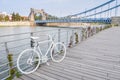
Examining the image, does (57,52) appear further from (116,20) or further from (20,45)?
(116,20)

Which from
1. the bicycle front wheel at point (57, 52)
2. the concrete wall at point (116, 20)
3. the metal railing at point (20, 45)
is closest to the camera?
the metal railing at point (20, 45)

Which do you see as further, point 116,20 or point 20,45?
point 116,20

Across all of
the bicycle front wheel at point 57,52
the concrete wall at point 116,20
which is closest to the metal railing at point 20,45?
the bicycle front wheel at point 57,52

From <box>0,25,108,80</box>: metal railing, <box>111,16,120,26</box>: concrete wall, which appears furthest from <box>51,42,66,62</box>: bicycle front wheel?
<box>111,16,120,26</box>: concrete wall

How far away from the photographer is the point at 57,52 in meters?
4.04

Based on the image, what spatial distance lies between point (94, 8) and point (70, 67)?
35100mm

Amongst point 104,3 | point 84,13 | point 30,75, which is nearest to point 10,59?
point 30,75

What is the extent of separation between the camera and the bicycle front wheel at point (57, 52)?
12.4 feet

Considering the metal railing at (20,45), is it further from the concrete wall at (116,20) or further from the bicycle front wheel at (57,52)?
the concrete wall at (116,20)

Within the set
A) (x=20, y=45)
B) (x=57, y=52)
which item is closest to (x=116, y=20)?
(x=57, y=52)

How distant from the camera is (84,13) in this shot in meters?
40.3

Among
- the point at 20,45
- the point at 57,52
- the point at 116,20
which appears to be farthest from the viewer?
the point at 116,20

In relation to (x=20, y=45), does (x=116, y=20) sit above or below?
above

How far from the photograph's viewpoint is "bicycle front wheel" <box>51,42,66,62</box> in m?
3.77
